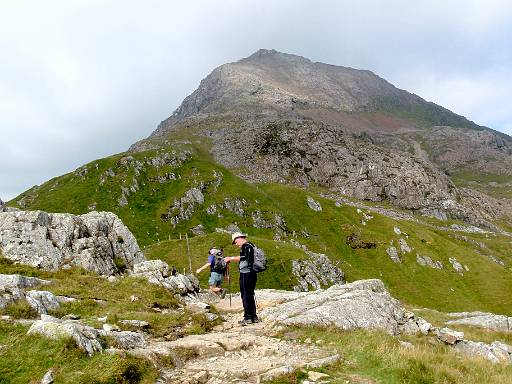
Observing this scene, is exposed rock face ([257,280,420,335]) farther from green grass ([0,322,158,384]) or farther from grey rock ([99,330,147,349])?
green grass ([0,322,158,384])

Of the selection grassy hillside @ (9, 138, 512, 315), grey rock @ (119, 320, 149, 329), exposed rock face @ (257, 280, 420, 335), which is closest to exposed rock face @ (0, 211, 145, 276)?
grey rock @ (119, 320, 149, 329)

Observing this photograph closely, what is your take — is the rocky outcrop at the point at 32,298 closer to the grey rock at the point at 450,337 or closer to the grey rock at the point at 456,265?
the grey rock at the point at 450,337

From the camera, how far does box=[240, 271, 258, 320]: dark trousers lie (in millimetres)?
19078

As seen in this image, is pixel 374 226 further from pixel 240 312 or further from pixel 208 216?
pixel 240 312

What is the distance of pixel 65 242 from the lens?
1368 inches

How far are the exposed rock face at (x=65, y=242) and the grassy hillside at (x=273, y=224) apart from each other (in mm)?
56583

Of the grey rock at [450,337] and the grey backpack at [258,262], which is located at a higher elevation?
the grey backpack at [258,262]

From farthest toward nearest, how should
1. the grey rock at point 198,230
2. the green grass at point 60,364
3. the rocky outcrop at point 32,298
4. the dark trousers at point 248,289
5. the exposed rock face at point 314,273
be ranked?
the grey rock at point 198,230 < the exposed rock face at point 314,273 < the dark trousers at point 248,289 < the rocky outcrop at point 32,298 < the green grass at point 60,364

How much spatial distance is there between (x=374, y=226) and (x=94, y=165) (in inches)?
4570

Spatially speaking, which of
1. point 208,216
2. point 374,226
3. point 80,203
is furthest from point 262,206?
point 80,203

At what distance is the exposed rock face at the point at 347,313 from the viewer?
1944 centimetres

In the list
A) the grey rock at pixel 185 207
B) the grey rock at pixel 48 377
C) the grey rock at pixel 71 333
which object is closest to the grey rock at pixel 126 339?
the grey rock at pixel 71 333

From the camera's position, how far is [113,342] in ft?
43.3

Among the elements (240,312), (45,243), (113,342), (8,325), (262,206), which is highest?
(262,206)
